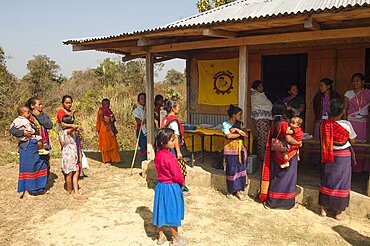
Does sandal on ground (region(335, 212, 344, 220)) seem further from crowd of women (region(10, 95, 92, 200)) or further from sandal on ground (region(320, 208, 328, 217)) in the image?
crowd of women (region(10, 95, 92, 200))

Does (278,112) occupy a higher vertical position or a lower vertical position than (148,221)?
higher

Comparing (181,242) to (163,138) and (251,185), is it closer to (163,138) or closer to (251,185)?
(163,138)

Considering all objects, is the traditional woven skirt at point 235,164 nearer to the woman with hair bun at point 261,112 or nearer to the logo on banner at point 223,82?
the woman with hair bun at point 261,112

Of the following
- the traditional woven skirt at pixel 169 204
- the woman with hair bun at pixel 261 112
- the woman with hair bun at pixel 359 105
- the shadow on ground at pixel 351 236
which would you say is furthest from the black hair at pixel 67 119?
the woman with hair bun at pixel 359 105

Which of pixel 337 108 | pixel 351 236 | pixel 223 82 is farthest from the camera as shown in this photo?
pixel 223 82

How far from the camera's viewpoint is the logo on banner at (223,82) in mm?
7586

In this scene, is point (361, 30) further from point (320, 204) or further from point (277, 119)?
point (320, 204)

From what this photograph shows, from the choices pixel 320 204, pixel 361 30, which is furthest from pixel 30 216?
pixel 361 30

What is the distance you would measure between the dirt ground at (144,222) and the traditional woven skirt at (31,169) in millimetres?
253

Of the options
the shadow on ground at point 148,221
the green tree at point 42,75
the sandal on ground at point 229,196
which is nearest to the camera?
the shadow on ground at point 148,221

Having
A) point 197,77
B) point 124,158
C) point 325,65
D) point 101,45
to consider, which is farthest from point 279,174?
point 124,158

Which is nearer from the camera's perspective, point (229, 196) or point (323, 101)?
point (229, 196)

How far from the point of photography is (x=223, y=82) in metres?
7.71

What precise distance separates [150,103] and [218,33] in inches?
88.8
